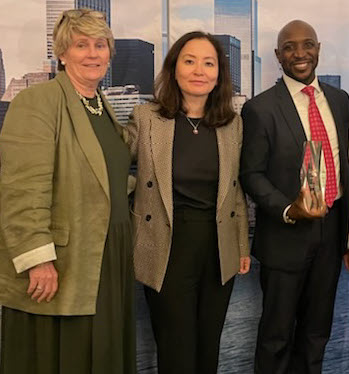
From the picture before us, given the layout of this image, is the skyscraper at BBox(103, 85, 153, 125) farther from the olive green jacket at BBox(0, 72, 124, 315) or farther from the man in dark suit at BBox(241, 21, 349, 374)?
the olive green jacket at BBox(0, 72, 124, 315)

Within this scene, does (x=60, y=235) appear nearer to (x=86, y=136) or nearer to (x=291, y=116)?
(x=86, y=136)

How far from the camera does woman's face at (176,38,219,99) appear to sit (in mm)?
2111

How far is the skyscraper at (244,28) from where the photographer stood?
2.65m

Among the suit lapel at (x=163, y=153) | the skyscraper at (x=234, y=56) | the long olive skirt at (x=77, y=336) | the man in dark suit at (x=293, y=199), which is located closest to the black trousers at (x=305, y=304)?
the man in dark suit at (x=293, y=199)

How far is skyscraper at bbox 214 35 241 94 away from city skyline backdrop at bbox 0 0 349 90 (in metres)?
0.09

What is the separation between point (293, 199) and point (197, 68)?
2.03 ft

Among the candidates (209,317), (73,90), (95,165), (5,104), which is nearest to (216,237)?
(209,317)

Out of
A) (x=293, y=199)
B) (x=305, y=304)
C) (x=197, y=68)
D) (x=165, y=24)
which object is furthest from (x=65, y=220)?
(x=165, y=24)

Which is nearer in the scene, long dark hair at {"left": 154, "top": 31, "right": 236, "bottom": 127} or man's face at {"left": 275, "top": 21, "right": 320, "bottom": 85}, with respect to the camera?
long dark hair at {"left": 154, "top": 31, "right": 236, "bottom": 127}

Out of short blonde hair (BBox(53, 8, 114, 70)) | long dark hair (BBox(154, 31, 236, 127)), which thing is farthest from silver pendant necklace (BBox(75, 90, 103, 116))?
long dark hair (BBox(154, 31, 236, 127))

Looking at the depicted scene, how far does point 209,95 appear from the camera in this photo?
2.23 metres

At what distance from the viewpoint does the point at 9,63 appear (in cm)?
246

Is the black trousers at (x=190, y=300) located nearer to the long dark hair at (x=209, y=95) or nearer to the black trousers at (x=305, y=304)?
the black trousers at (x=305, y=304)

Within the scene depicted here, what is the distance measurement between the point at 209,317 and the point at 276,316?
0.91 feet
